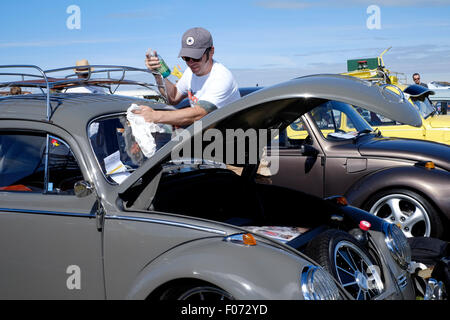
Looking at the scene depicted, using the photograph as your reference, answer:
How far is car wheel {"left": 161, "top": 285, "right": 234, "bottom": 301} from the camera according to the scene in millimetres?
2611

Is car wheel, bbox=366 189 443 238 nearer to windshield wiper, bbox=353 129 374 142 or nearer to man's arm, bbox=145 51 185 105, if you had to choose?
windshield wiper, bbox=353 129 374 142

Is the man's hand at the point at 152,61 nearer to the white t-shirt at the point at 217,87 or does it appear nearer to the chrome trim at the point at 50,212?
the white t-shirt at the point at 217,87

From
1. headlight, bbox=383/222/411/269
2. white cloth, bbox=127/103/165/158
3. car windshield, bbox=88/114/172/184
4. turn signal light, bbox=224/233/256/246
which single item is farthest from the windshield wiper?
turn signal light, bbox=224/233/256/246

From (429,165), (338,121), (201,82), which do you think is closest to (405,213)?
(429,165)

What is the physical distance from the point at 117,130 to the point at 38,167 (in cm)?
63

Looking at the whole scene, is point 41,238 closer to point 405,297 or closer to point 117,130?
point 117,130

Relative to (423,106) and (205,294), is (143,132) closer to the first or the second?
(205,294)

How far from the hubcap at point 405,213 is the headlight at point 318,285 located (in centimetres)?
344

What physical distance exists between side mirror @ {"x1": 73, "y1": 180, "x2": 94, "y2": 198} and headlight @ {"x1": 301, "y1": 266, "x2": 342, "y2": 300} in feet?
4.61

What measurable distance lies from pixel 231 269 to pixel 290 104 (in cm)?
112

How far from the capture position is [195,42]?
3742 millimetres

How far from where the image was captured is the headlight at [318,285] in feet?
8.22

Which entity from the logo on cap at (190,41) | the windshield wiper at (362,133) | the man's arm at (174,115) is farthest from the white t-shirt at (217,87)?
the windshield wiper at (362,133)
